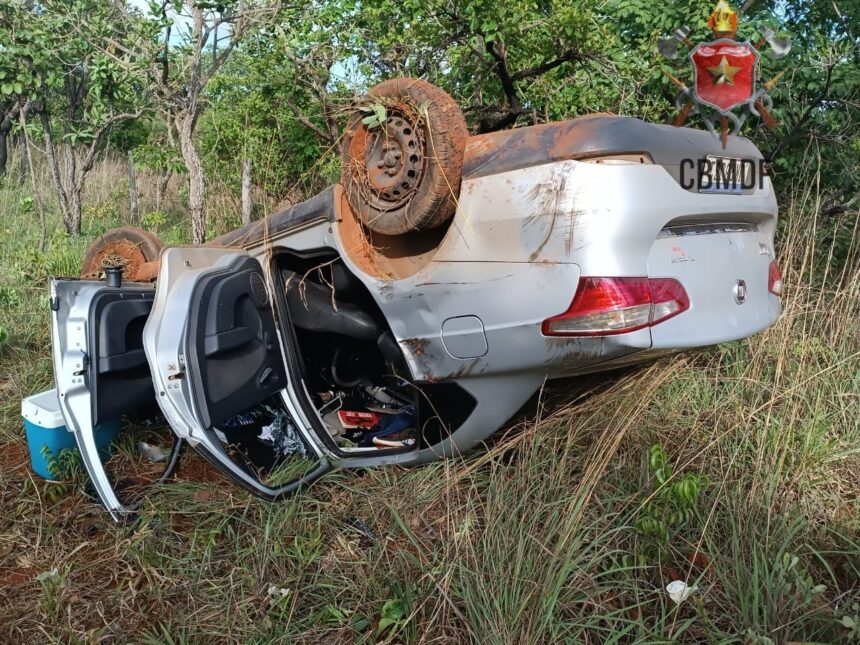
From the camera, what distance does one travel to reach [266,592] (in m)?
2.33

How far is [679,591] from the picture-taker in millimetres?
1985

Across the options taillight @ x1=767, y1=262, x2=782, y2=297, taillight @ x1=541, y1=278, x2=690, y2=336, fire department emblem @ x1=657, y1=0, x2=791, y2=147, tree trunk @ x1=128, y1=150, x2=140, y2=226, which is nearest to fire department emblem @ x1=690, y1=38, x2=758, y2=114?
fire department emblem @ x1=657, y1=0, x2=791, y2=147

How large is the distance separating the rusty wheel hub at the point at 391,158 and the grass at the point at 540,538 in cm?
96

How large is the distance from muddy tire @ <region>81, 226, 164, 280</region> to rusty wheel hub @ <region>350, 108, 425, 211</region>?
80.7 inches

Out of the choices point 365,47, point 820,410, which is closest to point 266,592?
point 820,410

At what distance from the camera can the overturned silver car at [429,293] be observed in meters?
2.18

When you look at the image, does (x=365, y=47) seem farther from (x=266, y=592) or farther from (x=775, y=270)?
(x=266, y=592)

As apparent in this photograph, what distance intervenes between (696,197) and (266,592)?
189 cm

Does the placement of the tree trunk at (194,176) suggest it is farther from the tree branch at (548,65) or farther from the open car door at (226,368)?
the open car door at (226,368)

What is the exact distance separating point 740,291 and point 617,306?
1.98 feet

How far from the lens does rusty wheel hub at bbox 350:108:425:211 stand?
2.54 m

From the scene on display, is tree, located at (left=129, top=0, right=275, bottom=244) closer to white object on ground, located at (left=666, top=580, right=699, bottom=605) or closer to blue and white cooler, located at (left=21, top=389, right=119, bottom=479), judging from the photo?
blue and white cooler, located at (left=21, top=389, right=119, bottom=479)

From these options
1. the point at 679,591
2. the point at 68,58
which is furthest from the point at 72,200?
the point at 679,591

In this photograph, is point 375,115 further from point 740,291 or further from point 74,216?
point 74,216
